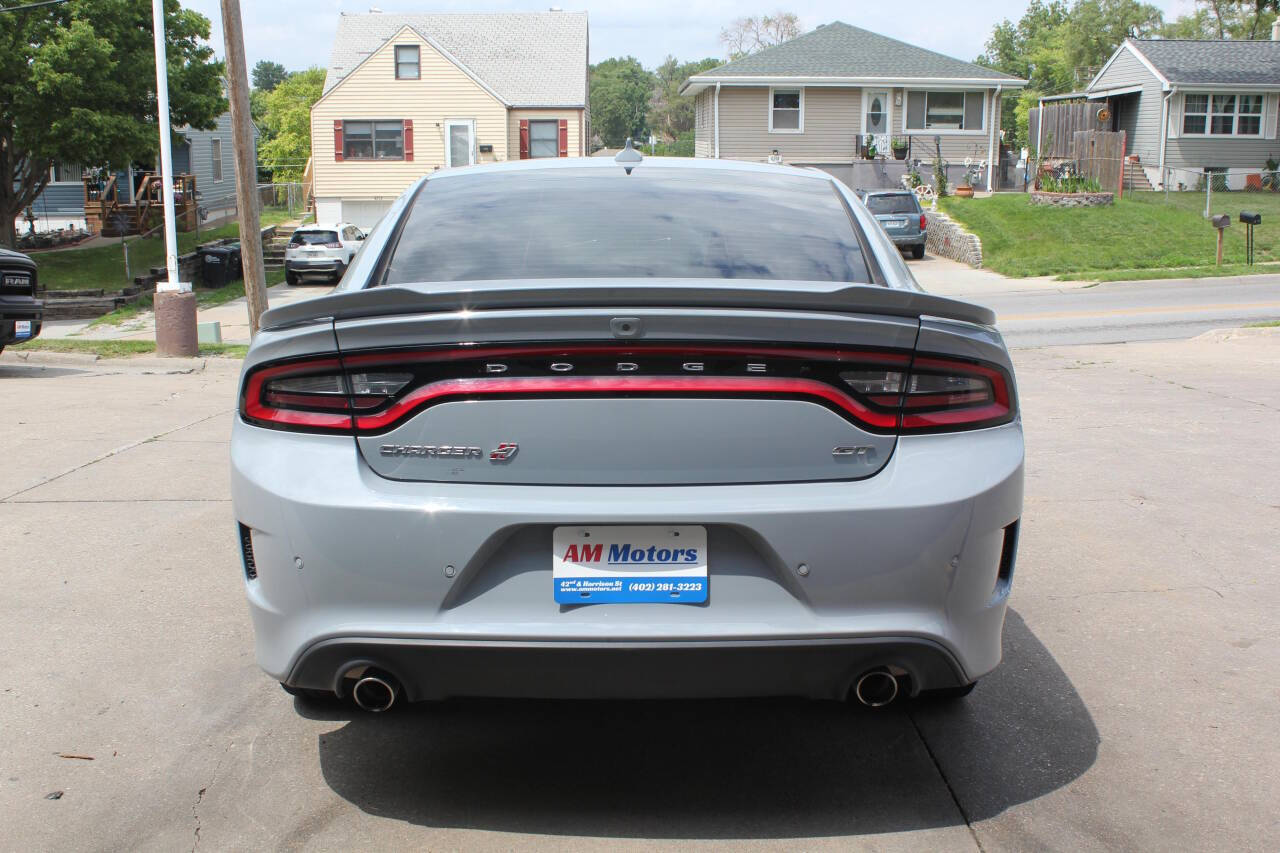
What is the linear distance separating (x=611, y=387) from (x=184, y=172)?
46.2m

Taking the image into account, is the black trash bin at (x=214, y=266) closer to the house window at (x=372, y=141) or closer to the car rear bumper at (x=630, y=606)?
the house window at (x=372, y=141)

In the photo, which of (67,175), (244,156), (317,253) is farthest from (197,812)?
(67,175)

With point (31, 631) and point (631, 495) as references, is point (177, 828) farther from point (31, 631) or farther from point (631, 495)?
point (31, 631)

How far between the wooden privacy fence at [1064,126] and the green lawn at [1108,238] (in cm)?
528

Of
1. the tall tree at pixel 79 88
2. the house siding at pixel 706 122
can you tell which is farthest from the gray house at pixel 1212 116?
the tall tree at pixel 79 88

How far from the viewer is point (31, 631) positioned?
16.3 ft

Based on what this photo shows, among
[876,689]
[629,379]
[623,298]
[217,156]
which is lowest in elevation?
[876,689]

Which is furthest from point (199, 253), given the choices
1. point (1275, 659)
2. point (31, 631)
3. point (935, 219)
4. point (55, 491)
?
point (1275, 659)

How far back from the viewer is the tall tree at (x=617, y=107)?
460 feet

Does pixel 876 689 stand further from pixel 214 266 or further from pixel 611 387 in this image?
pixel 214 266

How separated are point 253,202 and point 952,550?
14913mm

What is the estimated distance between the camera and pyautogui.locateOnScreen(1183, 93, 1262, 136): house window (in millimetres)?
41469

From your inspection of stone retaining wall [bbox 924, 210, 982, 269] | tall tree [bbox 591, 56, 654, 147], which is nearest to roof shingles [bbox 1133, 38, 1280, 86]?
stone retaining wall [bbox 924, 210, 982, 269]

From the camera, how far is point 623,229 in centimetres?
412
